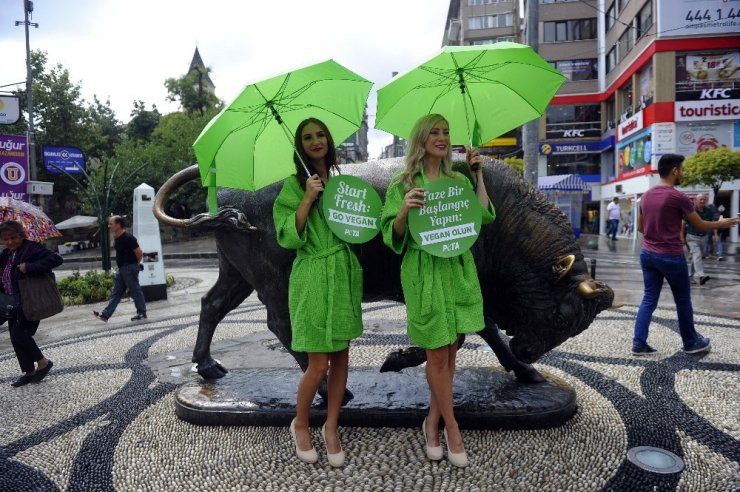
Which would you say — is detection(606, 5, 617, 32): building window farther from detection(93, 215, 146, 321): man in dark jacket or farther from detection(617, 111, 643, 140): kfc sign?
detection(93, 215, 146, 321): man in dark jacket

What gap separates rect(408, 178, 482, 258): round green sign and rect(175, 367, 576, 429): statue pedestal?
1.17m

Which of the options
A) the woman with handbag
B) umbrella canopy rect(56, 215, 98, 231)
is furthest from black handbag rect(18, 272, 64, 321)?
umbrella canopy rect(56, 215, 98, 231)

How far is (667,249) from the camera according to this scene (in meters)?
4.45

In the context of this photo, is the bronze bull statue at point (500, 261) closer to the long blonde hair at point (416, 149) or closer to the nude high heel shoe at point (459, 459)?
the long blonde hair at point (416, 149)

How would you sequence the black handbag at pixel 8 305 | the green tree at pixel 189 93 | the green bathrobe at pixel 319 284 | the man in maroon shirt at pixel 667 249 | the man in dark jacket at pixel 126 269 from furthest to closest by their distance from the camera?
1. the green tree at pixel 189 93
2. the man in dark jacket at pixel 126 269
3. the black handbag at pixel 8 305
4. the man in maroon shirt at pixel 667 249
5. the green bathrobe at pixel 319 284

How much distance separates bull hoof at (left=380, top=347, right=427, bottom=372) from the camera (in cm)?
315

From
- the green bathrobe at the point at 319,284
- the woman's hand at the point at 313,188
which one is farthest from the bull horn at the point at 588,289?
the woman's hand at the point at 313,188

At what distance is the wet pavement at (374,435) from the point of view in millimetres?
2561

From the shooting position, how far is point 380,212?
2.67 meters

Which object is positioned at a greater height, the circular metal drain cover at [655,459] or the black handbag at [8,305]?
the black handbag at [8,305]

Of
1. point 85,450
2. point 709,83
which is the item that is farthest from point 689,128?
point 85,450

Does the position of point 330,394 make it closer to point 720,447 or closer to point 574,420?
point 574,420

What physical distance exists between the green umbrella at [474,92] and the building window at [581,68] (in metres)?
33.4

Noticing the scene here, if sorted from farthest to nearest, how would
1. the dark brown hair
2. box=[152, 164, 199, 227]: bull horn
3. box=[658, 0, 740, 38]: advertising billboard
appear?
box=[658, 0, 740, 38]: advertising billboard < box=[152, 164, 199, 227]: bull horn < the dark brown hair
